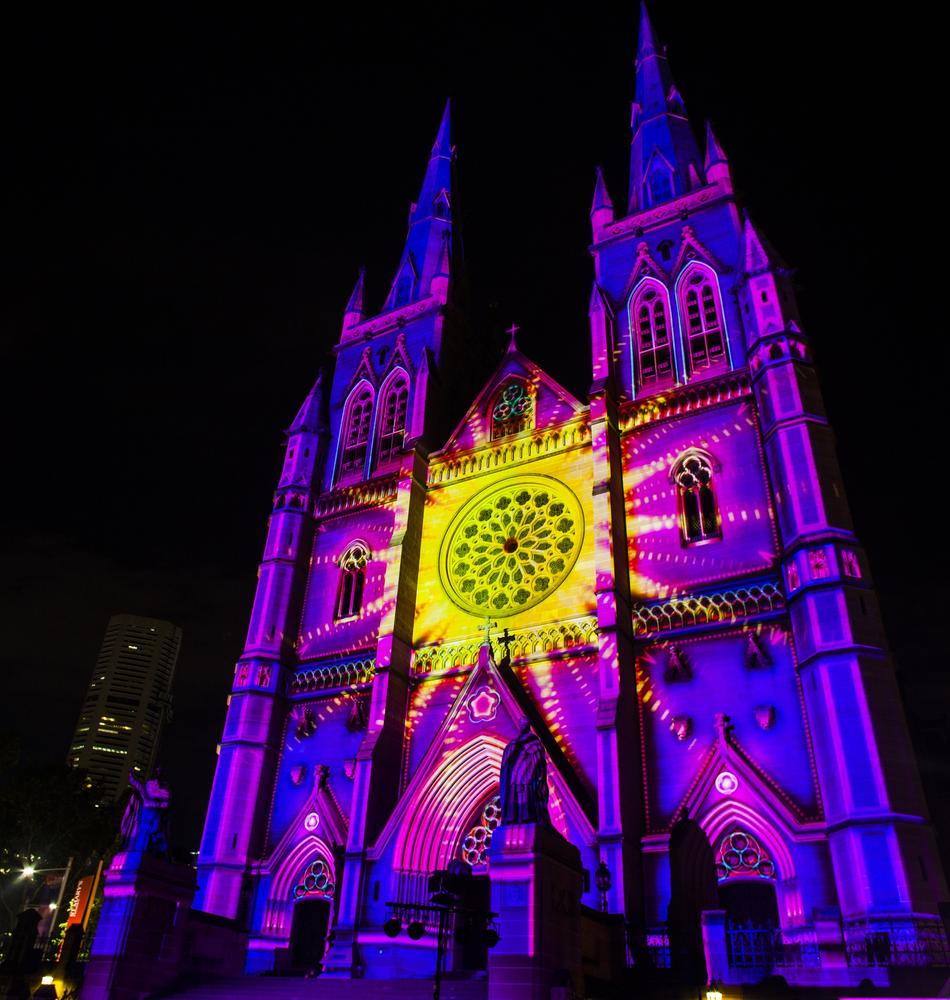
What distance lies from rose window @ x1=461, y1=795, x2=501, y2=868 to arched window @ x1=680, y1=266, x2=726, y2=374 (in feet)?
47.3

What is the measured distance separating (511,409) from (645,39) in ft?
83.5

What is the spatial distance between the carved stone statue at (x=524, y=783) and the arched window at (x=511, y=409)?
14.6m

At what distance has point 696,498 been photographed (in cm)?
2386

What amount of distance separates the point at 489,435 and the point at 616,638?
1014 centimetres

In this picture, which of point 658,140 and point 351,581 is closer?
point 351,581

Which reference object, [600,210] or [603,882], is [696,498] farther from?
[600,210]

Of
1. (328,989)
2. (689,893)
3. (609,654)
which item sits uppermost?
(609,654)

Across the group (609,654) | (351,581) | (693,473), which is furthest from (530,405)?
(609,654)

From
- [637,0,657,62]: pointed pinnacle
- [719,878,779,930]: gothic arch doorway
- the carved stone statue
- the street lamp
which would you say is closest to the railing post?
the carved stone statue

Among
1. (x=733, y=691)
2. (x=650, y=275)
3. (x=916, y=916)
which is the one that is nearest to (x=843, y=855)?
(x=916, y=916)

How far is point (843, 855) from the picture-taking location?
55.0 ft

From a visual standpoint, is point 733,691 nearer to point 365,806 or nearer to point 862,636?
point 862,636

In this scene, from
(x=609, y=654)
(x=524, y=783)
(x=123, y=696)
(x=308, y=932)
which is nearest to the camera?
(x=524, y=783)

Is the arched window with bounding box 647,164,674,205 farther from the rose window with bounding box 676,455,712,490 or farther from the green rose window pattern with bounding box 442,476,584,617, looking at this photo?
the green rose window pattern with bounding box 442,476,584,617
